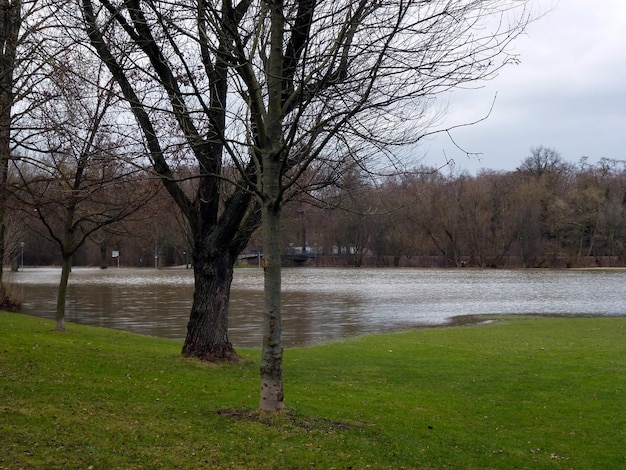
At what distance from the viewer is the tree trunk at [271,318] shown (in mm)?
7211

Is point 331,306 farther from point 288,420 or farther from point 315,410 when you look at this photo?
point 288,420

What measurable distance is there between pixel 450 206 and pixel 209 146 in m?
68.9

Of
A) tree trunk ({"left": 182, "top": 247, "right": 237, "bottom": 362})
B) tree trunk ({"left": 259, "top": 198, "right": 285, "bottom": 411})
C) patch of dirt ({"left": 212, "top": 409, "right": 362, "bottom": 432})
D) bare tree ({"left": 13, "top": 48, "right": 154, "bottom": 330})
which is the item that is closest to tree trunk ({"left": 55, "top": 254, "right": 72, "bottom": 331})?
bare tree ({"left": 13, "top": 48, "right": 154, "bottom": 330})

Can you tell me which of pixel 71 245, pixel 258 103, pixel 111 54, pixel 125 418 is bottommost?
pixel 125 418

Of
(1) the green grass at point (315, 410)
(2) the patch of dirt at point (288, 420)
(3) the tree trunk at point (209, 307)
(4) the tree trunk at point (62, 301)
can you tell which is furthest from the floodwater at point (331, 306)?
(2) the patch of dirt at point (288, 420)

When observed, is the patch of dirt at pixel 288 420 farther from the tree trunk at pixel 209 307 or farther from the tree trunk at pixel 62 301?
the tree trunk at pixel 62 301

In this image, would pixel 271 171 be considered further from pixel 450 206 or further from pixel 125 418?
pixel 450 206

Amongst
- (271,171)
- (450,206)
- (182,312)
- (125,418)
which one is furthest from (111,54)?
(450,206)

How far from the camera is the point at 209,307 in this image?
40.0 feet

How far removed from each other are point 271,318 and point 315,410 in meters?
1.94

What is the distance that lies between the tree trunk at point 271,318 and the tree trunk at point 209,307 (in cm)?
493

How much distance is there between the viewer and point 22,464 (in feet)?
17.3

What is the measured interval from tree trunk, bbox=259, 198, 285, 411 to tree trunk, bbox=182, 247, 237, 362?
4.93 meters

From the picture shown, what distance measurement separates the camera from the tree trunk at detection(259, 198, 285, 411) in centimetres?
721
